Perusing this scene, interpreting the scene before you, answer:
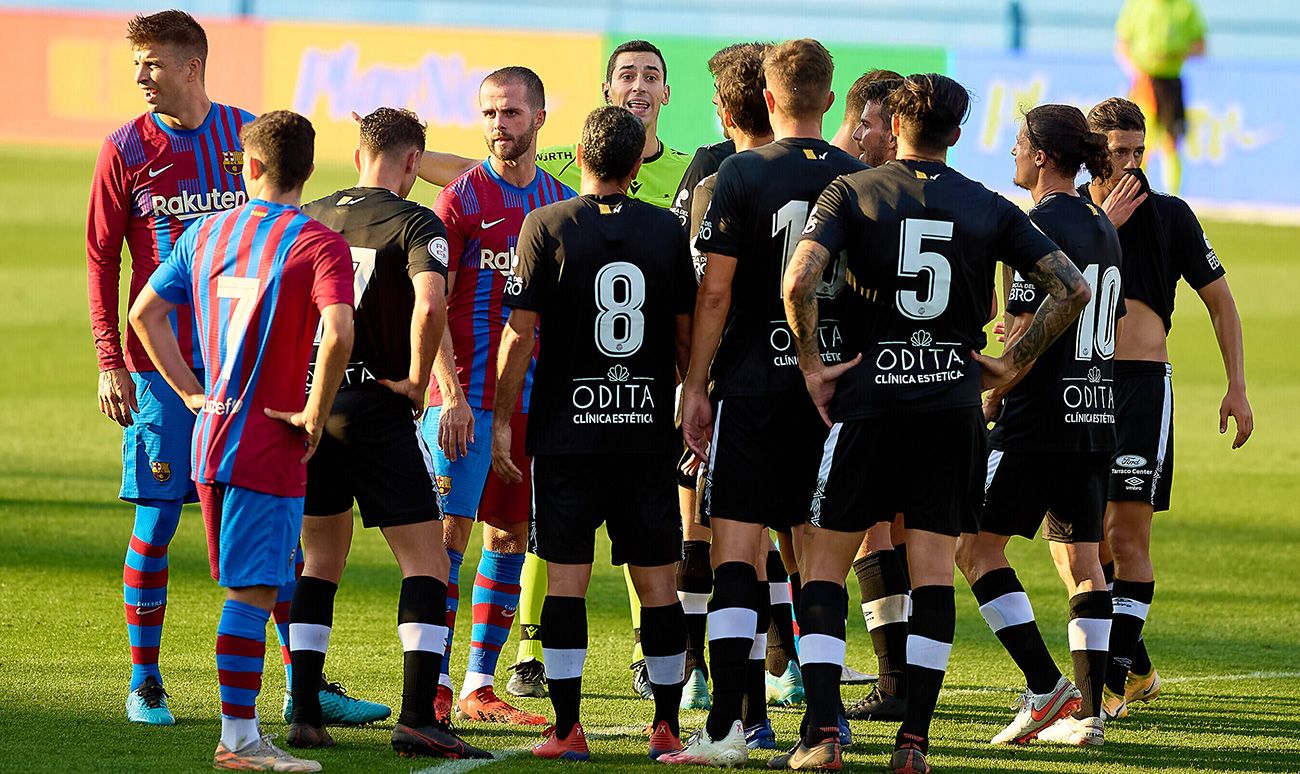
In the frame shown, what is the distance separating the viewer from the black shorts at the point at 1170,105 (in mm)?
24703

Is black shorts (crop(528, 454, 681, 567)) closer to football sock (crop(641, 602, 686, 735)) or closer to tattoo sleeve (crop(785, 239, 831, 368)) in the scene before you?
football sock (crop(641, 602, 686, 735))

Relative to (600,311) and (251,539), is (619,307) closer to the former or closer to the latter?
(600,311)

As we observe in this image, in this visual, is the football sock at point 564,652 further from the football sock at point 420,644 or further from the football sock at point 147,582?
the football sock at point 147,582

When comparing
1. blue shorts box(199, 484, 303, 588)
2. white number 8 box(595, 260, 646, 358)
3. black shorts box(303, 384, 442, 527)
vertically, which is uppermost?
white number 8 box(595, 260, 646, 358)

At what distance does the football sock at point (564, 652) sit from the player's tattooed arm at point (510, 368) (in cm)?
57

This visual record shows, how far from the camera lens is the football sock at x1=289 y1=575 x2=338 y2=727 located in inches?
227

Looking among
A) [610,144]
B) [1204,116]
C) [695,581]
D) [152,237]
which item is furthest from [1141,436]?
[1204,116]

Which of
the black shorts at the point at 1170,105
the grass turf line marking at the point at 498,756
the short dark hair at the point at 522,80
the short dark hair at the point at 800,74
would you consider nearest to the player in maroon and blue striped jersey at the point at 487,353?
the short dark hair at the point at 522,80

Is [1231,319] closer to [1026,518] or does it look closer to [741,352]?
[1026,518]

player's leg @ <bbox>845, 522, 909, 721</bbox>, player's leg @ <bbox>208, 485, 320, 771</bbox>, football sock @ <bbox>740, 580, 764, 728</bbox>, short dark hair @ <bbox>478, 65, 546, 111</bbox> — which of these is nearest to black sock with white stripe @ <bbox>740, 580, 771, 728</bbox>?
football sock @ <bbox>740, 580, 764, 728</bbox>

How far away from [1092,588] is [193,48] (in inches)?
154

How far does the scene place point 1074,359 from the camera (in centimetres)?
618

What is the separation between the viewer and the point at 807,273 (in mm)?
5367

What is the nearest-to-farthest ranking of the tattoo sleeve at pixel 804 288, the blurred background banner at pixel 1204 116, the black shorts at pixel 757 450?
the tattoo sleeve at pixel 804 288
the black shorts at pixel 757 450
the blurred background banner at pixel 1204 116
